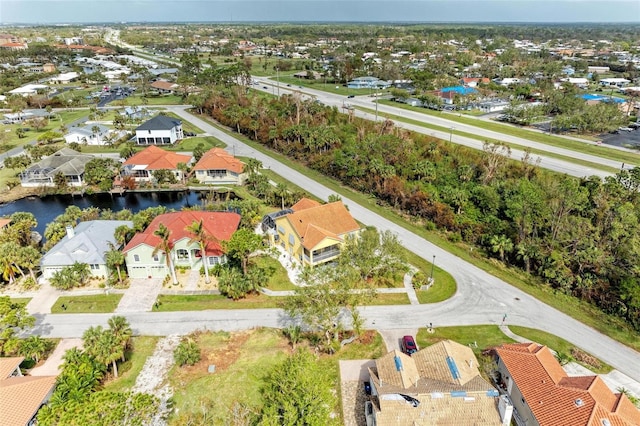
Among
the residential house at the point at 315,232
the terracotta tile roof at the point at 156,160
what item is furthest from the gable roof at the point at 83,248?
the terracotta tile roof at the point at 156,160

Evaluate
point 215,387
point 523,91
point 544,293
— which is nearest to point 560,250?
point 544,293

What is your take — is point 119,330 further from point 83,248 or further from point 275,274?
point 275,274

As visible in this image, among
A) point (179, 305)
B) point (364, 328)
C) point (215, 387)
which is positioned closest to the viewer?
point (215, 387)

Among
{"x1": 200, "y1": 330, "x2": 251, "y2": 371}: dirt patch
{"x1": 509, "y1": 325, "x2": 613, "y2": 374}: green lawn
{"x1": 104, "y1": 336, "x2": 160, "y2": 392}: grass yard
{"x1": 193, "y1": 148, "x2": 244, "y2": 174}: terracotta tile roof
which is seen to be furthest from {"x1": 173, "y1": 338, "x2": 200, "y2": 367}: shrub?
{"x1": 193, "y1": 148, "x2": 244, "y2": 174}: terracotta tile roof

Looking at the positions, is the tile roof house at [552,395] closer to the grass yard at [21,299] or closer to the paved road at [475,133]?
the grass yard at [21,299]

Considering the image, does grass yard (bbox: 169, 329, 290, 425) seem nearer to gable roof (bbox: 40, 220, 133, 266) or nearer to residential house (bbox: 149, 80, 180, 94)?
gable roof (bbox: 40, 220, 133, 266)

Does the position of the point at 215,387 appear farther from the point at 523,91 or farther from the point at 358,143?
the point at 523,91
